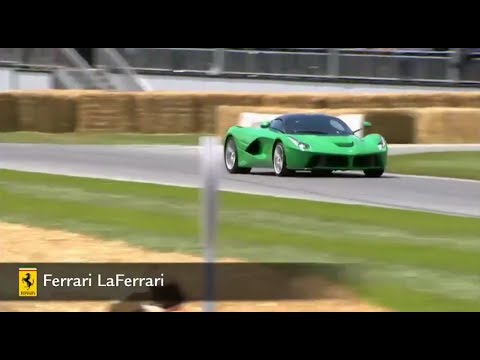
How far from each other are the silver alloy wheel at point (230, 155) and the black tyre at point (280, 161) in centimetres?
69

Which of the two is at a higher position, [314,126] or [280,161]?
[314,126]

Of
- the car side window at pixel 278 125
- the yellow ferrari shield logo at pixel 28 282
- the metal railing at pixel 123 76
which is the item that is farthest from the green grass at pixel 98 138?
the yellow ferrari shield logo at pixel 28 282

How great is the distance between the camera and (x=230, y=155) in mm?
16656

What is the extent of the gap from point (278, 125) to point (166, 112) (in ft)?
39.3

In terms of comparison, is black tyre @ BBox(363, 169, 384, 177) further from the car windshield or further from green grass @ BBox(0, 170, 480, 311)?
green grass @ BBox(0, 170, 480, 311)

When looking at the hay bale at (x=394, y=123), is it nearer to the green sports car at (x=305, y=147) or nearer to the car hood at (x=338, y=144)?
the green sports car at (x=305, y=147)

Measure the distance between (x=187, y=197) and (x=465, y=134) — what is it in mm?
12004

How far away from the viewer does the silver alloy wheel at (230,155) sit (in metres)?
16.5

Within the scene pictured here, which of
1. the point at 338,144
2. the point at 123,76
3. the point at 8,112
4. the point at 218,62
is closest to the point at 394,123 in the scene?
the point at 218,62

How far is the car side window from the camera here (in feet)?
51.6

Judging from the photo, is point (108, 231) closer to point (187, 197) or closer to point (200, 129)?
point (187, 197)

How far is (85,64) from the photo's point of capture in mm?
34094

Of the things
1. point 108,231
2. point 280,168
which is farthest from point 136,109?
point 108,231

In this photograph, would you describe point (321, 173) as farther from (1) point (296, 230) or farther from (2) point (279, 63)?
(2) point (279, 63)
